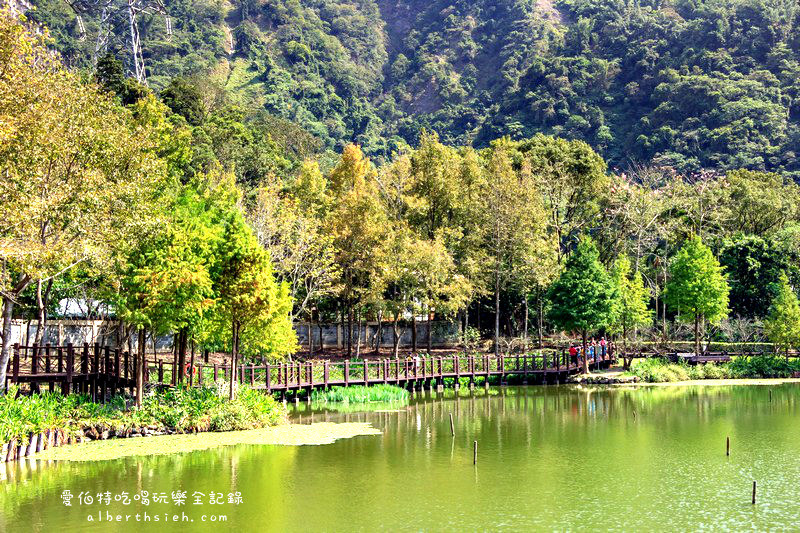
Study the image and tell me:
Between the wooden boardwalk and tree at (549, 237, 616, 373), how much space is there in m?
2.25

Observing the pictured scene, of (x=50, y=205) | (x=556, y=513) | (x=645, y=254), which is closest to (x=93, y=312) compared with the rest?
(x=50, y=205)


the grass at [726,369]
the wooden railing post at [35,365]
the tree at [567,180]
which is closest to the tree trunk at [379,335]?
the tree at [567,180]

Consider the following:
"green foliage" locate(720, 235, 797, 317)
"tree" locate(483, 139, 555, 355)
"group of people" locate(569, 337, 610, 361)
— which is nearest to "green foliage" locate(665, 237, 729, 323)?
"group of people" locate(569, 337, 610, 361)

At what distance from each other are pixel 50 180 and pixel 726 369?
36015 millimetres

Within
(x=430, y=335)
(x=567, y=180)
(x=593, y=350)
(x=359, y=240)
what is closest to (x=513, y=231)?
(x=593, y=350)

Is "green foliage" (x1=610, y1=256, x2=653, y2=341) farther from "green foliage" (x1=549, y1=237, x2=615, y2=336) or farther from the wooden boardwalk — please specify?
"green foliage" (x1=549, y1=237, x2=615, y2=336)

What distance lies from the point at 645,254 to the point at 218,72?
285 feet

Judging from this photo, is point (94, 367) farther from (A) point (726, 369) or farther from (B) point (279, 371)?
(A) point (726, 369)

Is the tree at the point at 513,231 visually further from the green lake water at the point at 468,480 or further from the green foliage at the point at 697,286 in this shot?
the green lake water at the point at 468,480

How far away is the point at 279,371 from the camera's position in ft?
118

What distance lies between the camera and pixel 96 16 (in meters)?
136

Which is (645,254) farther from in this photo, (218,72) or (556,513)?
(218,72)

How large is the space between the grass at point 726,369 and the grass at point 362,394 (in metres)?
14.1

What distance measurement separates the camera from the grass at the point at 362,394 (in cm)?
3728
